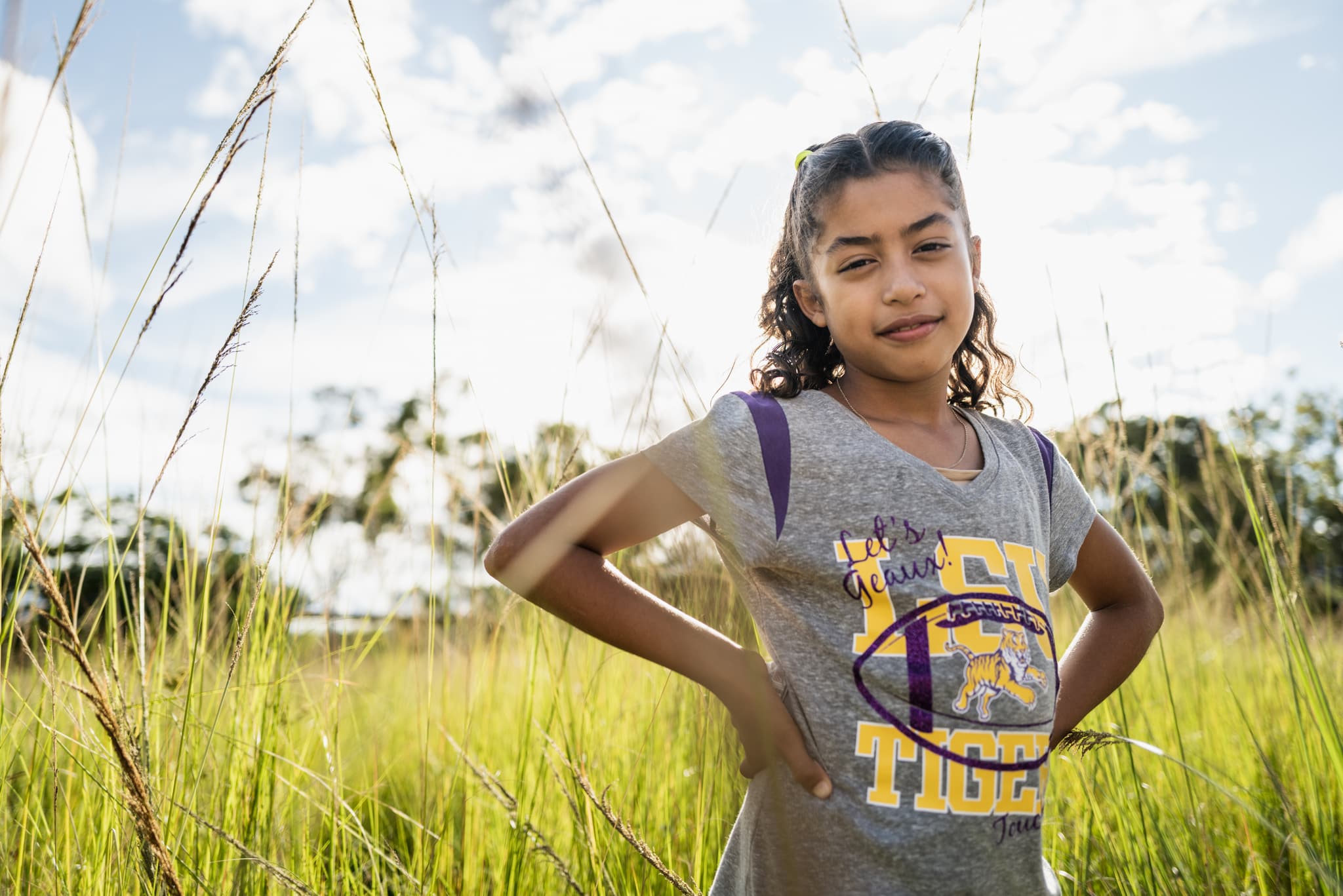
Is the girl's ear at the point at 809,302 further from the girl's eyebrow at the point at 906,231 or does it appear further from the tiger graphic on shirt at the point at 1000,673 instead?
the tiger graphic on shirt at the point at 1000,673

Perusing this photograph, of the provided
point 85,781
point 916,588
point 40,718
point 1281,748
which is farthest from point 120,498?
point 1281,748

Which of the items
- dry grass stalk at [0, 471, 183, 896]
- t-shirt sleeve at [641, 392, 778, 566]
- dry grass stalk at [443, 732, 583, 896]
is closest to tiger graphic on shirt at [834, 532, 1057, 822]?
t-shirt sleeve at [641, 392, 778, 566]

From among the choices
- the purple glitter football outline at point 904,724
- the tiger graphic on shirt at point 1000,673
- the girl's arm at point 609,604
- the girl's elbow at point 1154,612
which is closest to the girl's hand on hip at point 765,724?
the girl's arm at point 609,604

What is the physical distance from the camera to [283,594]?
2.05 metres

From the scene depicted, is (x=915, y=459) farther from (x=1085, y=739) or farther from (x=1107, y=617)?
(x=1107, y=617)

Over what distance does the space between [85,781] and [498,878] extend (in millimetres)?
817

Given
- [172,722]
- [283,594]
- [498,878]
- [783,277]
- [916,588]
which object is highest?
[783,277]

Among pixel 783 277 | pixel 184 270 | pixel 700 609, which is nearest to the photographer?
pixel 184 270

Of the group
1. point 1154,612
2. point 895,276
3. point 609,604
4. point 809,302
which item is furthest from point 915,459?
point 1154,612

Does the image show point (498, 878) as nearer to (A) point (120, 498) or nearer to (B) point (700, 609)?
(B) point (700, 609)

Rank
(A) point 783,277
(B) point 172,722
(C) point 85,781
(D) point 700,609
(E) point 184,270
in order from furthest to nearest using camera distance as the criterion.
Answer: (D) point 700,609 < (A) point 783,277 < (C) point 85,781 < (B) point 172,722 < (E) point 184,270

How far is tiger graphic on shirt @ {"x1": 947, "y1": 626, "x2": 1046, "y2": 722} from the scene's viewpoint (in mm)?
1184

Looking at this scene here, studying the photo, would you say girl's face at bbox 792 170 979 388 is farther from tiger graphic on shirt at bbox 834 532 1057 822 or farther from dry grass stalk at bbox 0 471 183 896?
dry grass stalk at bbox 0 471 183 896

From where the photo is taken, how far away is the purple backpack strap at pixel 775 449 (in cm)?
124
